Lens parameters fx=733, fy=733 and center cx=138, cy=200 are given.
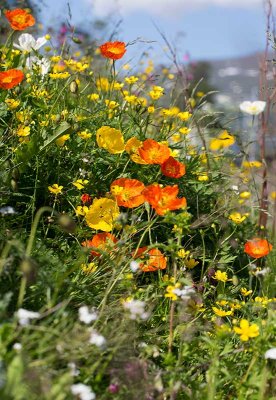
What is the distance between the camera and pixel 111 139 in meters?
2.66

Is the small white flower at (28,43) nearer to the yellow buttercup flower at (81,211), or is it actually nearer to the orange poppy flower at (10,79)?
the orange poppy flower at (10,79)

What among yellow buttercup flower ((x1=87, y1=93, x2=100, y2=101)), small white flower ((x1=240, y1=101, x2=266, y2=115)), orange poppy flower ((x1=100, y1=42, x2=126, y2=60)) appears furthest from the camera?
small white flower ((x1=240, y1=101, x2=266, y2=115))

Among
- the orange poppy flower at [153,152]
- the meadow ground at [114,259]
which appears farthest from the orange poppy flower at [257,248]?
the orange poppy flower at [153,152]

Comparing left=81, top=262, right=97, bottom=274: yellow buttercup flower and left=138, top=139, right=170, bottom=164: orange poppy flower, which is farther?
left=138, top=139, right=170, bottom=164: orange poppy flower

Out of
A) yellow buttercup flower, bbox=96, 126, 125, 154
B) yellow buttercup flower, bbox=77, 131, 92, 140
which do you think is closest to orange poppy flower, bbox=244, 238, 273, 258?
yellow buttercup flower, bbox=96, 126, 125, 154

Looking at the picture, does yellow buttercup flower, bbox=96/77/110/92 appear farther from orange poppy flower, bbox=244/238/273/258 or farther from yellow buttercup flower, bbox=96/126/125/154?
orange poppy flower, bbox=244/238/273/258

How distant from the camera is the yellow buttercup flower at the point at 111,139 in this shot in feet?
8.66

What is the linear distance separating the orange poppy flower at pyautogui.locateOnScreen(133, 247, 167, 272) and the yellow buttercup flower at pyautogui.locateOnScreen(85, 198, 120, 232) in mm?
149

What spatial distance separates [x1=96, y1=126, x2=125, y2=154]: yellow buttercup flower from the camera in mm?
2641

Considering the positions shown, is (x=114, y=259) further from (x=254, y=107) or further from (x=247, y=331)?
(x=254, y=107)

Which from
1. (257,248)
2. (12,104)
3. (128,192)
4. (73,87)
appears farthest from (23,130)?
(257,248)

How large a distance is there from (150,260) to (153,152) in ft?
1.25

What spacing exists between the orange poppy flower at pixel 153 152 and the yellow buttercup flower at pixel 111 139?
0.41ft

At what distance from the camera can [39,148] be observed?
2.64 metres
